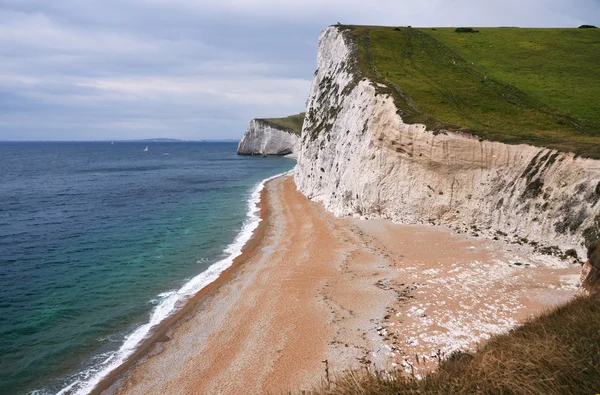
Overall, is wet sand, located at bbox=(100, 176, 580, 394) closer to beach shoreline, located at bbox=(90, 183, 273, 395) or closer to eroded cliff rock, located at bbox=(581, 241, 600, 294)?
beach shoreline, located at bbox=(90, 183, 273, 395)

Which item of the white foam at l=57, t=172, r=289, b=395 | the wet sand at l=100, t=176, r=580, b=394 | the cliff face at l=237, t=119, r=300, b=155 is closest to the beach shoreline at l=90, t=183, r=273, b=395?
the wet sand at l=100, t=176, r=580, b=394

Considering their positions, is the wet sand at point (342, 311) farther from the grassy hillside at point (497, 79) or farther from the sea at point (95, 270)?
the grassy hillside at point (497, 79)

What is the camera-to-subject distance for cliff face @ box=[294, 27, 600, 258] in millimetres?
21656

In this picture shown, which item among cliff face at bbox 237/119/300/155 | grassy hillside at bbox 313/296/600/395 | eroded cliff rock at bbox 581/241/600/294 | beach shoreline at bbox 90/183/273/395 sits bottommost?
beach shoreline at bbox 90/183/273/395

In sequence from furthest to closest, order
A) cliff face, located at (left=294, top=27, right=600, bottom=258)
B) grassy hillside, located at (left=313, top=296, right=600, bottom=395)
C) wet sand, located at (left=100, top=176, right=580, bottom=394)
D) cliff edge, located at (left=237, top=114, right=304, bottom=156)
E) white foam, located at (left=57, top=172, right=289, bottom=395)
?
1. cliff edge, located at (left=237, top=114, right=304, bottom=156)
2. cliff face, located at (left=294, top=27, right=600, bottom=258)
3. white foam, located at (left=57, top=172, right=289, bottom=395)
4. wet sand, located at (left=100, top=176, right=580, bottom=394)
5. grassy hillside, located at (left=313, top=296, right=600, bottom=395)

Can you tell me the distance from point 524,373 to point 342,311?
40.7 feet

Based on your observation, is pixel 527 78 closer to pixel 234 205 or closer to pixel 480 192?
pixel 480 192

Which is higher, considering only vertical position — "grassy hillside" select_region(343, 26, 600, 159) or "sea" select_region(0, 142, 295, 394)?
"grassy hillside" select_region(343, 26, 600, 159)

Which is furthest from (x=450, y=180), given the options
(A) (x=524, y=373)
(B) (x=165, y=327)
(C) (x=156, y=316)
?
(A) (x=524, y=373)

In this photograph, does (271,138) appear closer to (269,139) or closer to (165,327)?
(269,139)

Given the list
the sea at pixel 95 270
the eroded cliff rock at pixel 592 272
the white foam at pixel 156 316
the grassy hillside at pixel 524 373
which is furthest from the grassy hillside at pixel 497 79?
the sea at pixel 95 270

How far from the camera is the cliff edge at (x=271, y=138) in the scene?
141 m

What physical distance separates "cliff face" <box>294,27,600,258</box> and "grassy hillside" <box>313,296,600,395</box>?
16.1 metres

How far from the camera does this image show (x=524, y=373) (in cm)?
614
